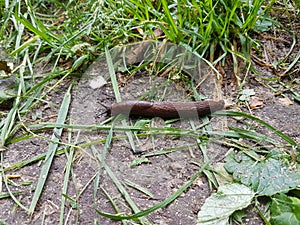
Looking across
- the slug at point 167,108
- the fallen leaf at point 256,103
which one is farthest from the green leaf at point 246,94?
the slug at point 167,108

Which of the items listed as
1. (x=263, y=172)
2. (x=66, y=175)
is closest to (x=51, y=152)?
(x=66, y=175)

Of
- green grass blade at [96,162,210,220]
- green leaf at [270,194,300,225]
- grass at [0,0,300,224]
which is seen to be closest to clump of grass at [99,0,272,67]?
grass at [0,0,300,224]

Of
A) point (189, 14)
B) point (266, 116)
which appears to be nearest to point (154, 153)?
point (266, 116)

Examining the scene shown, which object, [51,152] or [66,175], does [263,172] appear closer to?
[66,175]

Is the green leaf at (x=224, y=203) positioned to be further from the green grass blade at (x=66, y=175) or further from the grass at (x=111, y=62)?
the green grass blade at (x=66, y=175)

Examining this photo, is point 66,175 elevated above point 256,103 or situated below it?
below

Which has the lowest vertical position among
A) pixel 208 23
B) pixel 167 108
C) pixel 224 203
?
pixel 224 203
